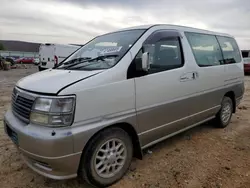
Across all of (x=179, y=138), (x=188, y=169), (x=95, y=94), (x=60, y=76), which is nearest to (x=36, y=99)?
(x=60, y=76)

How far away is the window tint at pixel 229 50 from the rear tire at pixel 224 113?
799 mm

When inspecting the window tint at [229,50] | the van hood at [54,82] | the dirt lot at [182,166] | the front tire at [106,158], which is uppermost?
the window tint at [229,50]

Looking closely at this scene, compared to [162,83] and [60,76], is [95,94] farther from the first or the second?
[162,83]

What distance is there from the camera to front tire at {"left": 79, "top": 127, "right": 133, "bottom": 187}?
8.42 feet

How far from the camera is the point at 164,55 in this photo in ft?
11.0

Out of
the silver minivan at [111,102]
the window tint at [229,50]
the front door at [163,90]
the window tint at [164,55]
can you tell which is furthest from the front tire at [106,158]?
the window tint at [229,50]

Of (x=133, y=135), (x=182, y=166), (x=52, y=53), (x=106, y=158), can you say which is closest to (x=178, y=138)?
(x=182, y=166)

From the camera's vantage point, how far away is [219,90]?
4.43 meters

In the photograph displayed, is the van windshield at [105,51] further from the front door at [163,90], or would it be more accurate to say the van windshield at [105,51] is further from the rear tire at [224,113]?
the rear tire at [224,113]

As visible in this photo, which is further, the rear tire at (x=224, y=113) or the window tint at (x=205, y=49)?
the rear tire at (x=224, y=113)

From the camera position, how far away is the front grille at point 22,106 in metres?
2.48

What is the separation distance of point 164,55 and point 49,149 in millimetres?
1978

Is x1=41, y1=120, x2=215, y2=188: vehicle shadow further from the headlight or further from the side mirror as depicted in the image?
the side mirror

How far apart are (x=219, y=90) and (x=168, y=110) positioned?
1.61 m
